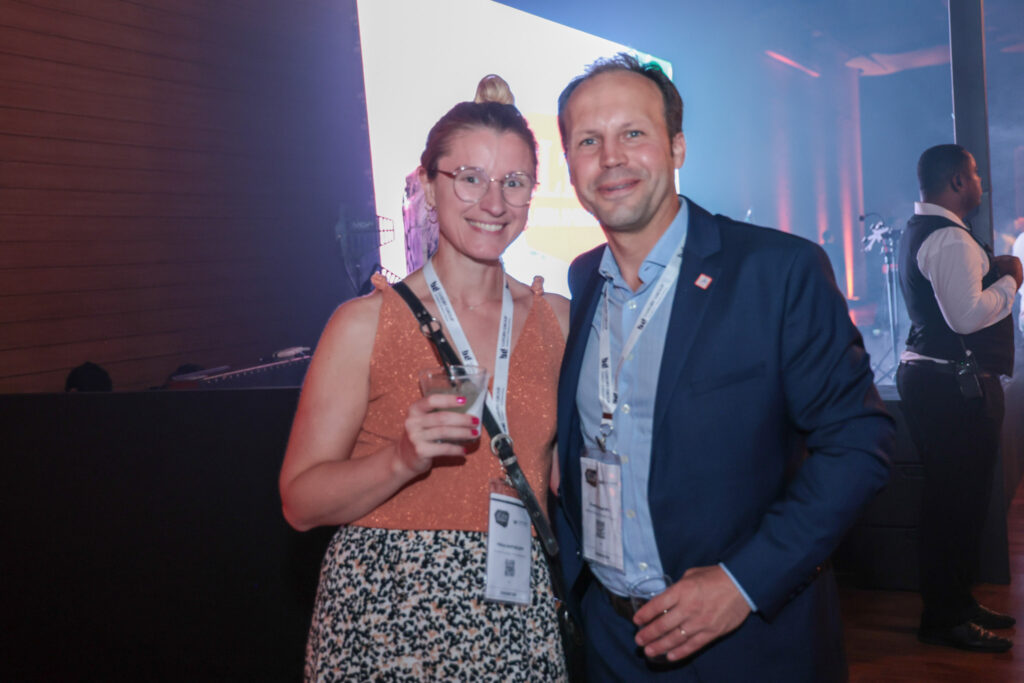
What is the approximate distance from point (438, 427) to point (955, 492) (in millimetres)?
3242

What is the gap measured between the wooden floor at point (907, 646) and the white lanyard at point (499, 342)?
8.46ft

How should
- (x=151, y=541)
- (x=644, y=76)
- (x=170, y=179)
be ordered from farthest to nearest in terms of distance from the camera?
(x=170, y=179) < (x=151, y=541) < (x=644, y=76)

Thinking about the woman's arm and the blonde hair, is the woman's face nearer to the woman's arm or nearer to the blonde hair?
the blonde hair

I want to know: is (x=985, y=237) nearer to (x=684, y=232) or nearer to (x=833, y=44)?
(x=684, y=232)

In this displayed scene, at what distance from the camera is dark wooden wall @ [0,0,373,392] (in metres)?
4.02

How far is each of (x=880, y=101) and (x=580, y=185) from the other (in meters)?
7.94

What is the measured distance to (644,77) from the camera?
153 cm

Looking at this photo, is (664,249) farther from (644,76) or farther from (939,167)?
(939,167)

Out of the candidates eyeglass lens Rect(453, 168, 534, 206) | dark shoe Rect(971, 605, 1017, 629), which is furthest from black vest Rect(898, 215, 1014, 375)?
eyeglass lens Rect(453, 168, 534, 206)

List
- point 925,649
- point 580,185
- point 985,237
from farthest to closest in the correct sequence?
point 985,237
point 925,649
point 580,185

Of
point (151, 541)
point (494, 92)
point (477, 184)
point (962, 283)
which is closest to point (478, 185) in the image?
point (477, 184)

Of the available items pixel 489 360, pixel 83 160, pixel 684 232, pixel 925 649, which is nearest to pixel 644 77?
pixel 684 232

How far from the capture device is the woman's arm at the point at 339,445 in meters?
1.42

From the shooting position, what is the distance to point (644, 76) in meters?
1.53
